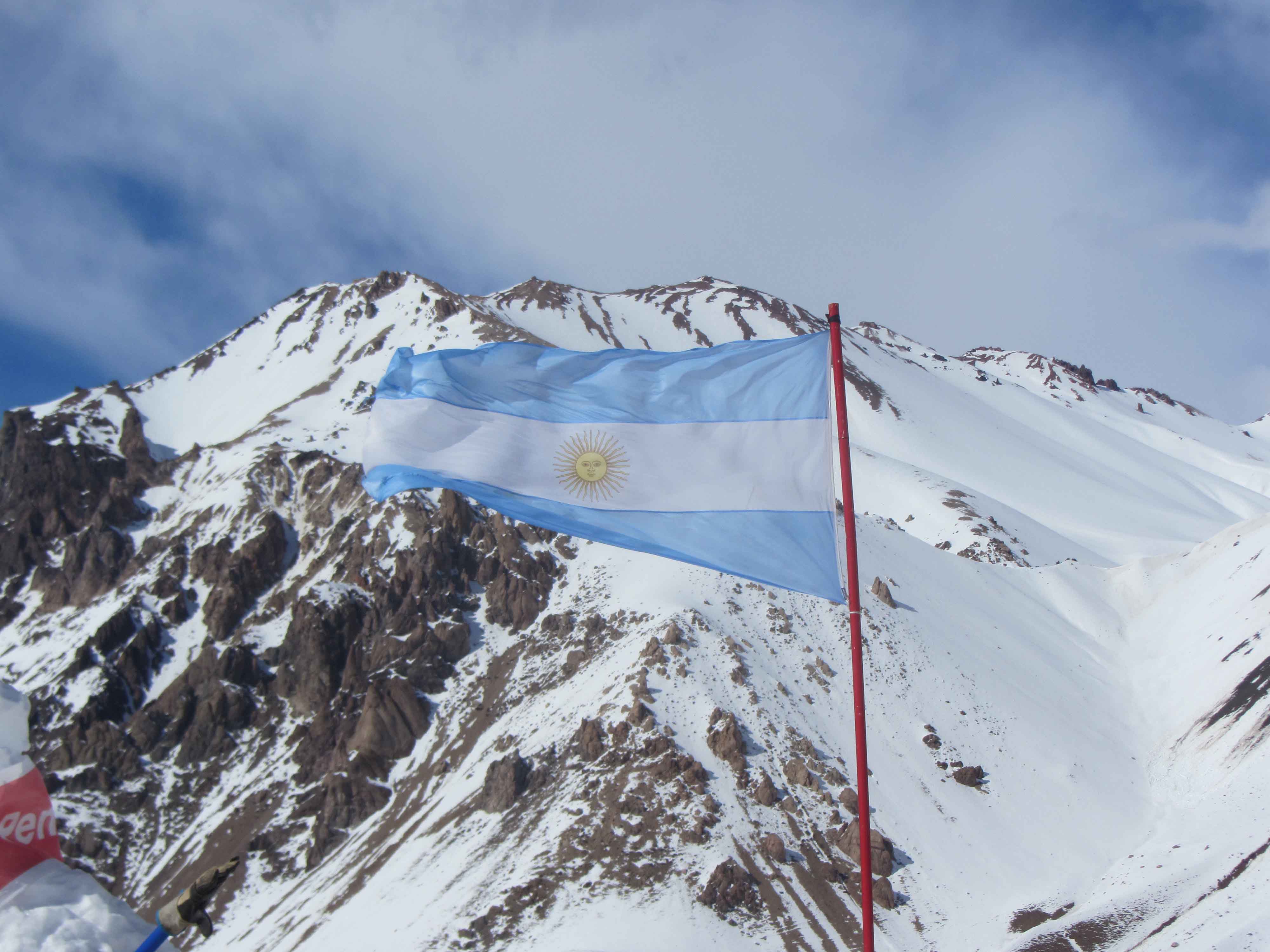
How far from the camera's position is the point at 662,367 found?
40.5ft

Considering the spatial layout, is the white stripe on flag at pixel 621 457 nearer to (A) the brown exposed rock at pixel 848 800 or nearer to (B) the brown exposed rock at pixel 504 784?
(A) the brown exposed rock at pixel 848 800

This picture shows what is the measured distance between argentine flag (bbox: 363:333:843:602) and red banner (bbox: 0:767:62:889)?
638 cm

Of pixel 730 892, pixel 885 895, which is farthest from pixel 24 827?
pixel 885 895

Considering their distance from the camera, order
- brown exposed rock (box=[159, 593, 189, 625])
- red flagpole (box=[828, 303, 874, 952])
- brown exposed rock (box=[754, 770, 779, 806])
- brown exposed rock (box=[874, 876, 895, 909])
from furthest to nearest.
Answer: brown exposed rock (box=[159, 593, 189, 625])
brown exposed rock (box=[754, 770, 779, 806])
brown exposed rock (box=[874, 876, 895, 909])
red flagpole (box=[828, 303, 874, 952])

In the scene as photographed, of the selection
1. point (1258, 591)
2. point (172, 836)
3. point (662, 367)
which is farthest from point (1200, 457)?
point (662, 367)

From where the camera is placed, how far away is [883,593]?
2354 inches

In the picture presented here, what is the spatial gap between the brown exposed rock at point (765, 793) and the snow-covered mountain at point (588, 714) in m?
0.11

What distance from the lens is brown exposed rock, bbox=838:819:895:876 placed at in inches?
1581

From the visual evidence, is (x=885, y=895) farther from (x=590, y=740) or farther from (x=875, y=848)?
(x=590, y=740)

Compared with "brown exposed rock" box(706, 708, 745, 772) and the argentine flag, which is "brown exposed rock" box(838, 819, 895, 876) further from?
the argentine flag

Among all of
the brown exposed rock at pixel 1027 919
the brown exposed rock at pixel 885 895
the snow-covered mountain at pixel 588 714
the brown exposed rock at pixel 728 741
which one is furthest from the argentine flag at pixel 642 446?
the brown exposed rock at pixel 728 741

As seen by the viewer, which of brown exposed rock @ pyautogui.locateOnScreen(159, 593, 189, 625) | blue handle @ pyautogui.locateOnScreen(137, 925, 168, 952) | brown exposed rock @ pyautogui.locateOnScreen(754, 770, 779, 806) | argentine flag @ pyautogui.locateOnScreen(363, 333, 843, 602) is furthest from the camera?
brown exposed rock @ pyautogui.locateOnScreen(159, 593, 189, 625)

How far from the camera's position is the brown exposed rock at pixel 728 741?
1781 inches

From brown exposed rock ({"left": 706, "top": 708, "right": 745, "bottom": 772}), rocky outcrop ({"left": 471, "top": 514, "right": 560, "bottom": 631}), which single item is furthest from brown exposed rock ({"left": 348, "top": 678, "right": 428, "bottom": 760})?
brown exposed rock ({"left": 706, "top": 708, "right": 745, "bottom": 772})
